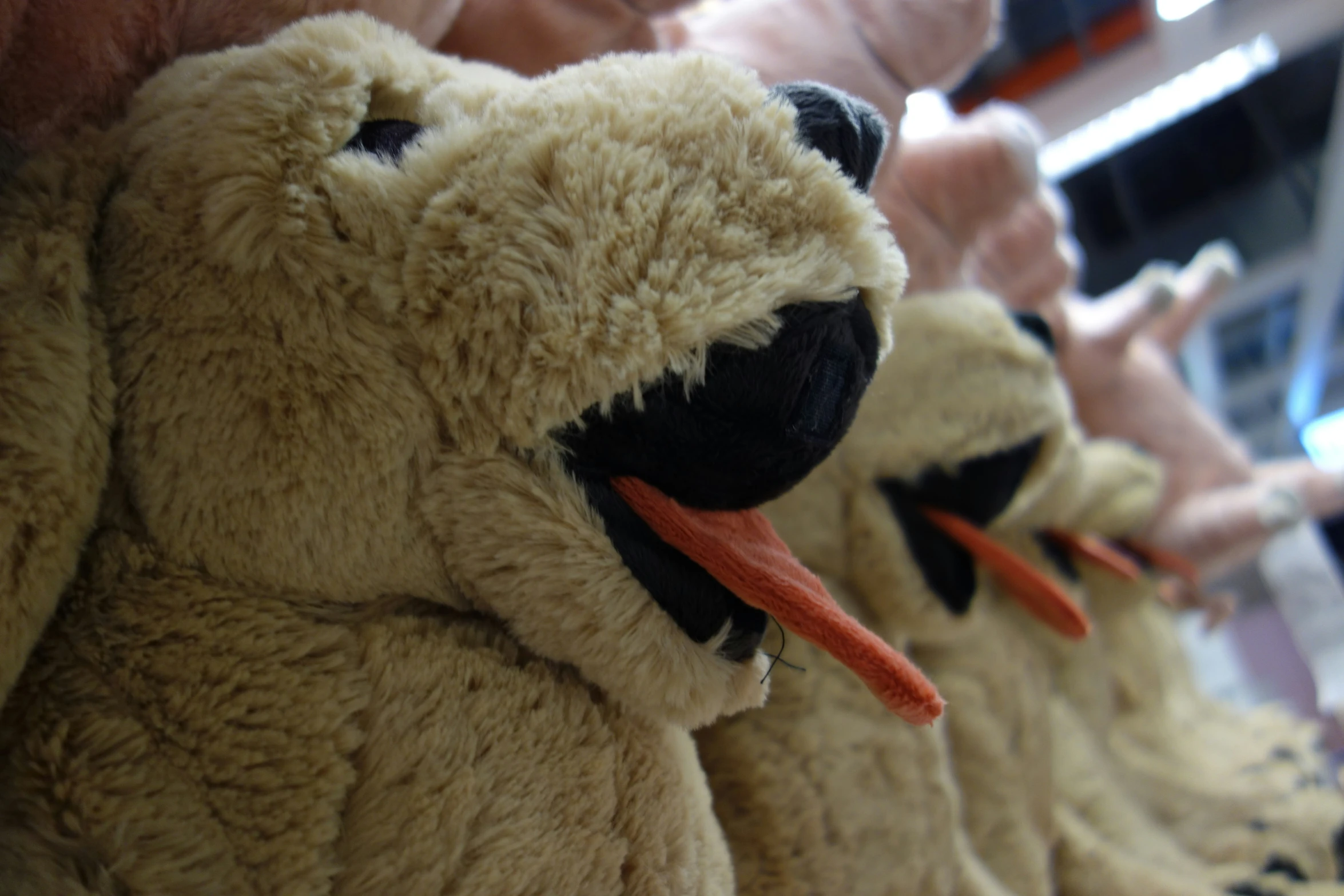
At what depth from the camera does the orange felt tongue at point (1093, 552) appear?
997mm

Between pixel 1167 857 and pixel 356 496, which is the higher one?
pixel 356 496

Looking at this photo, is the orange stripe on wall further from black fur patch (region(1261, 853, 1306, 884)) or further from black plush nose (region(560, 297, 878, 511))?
black plush nose (region(560, 297, 878, 511))

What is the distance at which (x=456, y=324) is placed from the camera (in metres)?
0.32

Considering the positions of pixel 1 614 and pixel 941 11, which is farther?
pixel 941 11

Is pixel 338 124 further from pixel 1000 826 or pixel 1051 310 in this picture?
pixel 1051 310

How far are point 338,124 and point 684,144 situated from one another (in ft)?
0.43

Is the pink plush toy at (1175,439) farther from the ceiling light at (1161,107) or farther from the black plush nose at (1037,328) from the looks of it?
the black plush nose at (1037,328)

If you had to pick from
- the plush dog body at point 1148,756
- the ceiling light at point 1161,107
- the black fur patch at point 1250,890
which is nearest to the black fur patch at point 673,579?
the plush dog body at point 1148,756

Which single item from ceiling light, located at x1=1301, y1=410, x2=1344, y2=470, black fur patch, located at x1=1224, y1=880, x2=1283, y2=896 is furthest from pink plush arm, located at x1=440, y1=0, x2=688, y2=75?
ceiling light, located at x1=1301, y1=410, x2=1344, y2=470

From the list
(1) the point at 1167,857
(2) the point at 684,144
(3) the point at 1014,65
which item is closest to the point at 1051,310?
(3) the point at 1014,65

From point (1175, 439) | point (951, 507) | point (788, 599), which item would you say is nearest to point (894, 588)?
point (951, 507)

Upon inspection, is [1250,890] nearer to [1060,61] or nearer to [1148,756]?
[1148,756]

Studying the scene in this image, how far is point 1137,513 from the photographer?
46.6 inches

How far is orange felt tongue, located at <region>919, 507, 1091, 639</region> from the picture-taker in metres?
0.67
